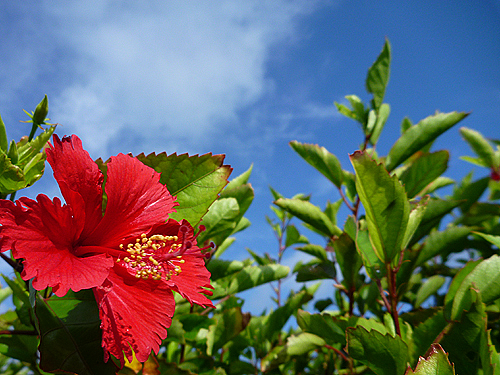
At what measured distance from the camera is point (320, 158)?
90.6 inches

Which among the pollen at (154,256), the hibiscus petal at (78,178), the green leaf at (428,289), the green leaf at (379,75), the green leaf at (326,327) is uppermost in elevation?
the green leaf at (379,75)

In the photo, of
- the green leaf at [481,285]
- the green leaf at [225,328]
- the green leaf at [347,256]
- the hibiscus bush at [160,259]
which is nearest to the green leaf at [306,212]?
the hibiscus bush at [160,259]

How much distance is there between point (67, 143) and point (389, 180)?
1.12 metres

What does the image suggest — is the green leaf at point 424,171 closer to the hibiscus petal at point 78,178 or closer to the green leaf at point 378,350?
the green leaf at point 378,350

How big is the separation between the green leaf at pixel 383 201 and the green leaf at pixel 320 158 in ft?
2.79

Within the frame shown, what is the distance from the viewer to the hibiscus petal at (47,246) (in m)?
0.87

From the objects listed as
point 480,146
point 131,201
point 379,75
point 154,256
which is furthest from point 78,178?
point 480,146

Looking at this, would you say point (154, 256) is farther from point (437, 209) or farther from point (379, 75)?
point (379, 75)

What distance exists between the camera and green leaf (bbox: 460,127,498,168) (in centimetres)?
319

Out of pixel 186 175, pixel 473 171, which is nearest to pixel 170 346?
pixel 186 175

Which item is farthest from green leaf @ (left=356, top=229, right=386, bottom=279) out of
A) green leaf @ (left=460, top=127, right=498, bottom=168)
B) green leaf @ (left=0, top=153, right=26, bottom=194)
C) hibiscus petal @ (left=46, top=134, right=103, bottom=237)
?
green leaf @ (left=460, top=127, right=498, bottom=168)

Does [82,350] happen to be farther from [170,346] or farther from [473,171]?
[473,171]

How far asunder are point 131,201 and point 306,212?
115cm

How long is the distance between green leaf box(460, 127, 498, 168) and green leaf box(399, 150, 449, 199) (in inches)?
53.7
